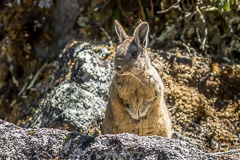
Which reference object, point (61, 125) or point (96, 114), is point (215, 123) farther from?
point (61, 125)

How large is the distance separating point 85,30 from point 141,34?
11.4 feet

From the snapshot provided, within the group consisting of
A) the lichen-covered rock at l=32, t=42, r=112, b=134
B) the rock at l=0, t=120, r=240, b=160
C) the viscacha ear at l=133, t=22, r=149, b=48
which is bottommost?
the rock at l=0, t=120, r=240, b=160

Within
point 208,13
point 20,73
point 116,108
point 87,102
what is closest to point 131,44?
point 116,108

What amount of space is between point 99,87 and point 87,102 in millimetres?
383

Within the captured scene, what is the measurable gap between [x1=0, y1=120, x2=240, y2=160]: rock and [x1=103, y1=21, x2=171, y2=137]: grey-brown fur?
1.87 meters

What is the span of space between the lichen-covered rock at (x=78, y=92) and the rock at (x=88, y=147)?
2.37 m

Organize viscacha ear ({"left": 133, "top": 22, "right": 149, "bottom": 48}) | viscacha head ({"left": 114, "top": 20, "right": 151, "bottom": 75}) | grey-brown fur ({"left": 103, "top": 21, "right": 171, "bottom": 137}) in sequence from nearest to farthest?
viscacha head ({"left": 114, "top": 20, "right": 151, "bottom": 75}), viscacha ear ({"left": 133, "top": 22, "right": 149, "bottom": 48}), grey-brown fur ({"left": 103, "top": 21, "right": 171, "bottom": 137})

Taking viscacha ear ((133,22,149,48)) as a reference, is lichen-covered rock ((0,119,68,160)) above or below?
below

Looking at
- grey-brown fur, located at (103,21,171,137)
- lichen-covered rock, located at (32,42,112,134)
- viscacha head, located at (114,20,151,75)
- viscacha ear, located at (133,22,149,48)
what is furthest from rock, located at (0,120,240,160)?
lichen-covered rock, located at (32,42,112,134)

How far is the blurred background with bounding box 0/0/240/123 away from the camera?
8445 millimetres

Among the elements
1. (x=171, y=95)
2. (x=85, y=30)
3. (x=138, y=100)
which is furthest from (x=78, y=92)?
(x=85, y=30)

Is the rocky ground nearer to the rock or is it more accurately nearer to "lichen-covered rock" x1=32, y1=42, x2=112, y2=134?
"lichen-covered rock" x1=32, y1=42, x2=112, y2=134

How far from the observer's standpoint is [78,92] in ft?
23.6

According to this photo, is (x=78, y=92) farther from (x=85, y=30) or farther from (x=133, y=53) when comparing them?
(x=85, y=30)
